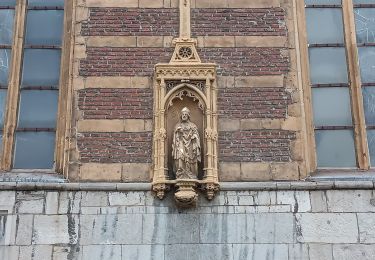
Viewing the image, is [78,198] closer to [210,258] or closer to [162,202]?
[162,202]

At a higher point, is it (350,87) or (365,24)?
(365,24)

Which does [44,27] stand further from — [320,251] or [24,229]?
[320,251]

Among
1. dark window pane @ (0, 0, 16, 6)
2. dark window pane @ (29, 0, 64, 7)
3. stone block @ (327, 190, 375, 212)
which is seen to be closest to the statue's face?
stone block @ (327, 190, 375, 212)

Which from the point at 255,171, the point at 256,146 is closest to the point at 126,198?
the point at 255,171

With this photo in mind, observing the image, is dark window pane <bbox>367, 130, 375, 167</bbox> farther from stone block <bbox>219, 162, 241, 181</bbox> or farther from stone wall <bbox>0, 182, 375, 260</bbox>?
stone block <bbox>219, 162, 241, 181</bbox>

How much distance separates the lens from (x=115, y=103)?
9.37 metres

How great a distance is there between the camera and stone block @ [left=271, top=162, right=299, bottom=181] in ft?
29.8

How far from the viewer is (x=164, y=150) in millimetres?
9039

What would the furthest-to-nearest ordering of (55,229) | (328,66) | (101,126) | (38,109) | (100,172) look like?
(328,66) → (38,109) → (101,126) → (100,172) → (55,229)

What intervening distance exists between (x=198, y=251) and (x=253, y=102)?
2113mm

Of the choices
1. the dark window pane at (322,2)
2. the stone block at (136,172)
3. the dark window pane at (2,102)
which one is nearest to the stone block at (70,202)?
the stone block at (136,172)

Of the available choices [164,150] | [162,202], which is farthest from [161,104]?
[162,202]

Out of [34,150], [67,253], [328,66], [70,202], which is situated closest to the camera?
[67,253]

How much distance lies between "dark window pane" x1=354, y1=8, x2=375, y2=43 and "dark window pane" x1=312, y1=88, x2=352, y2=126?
0.87 meters
